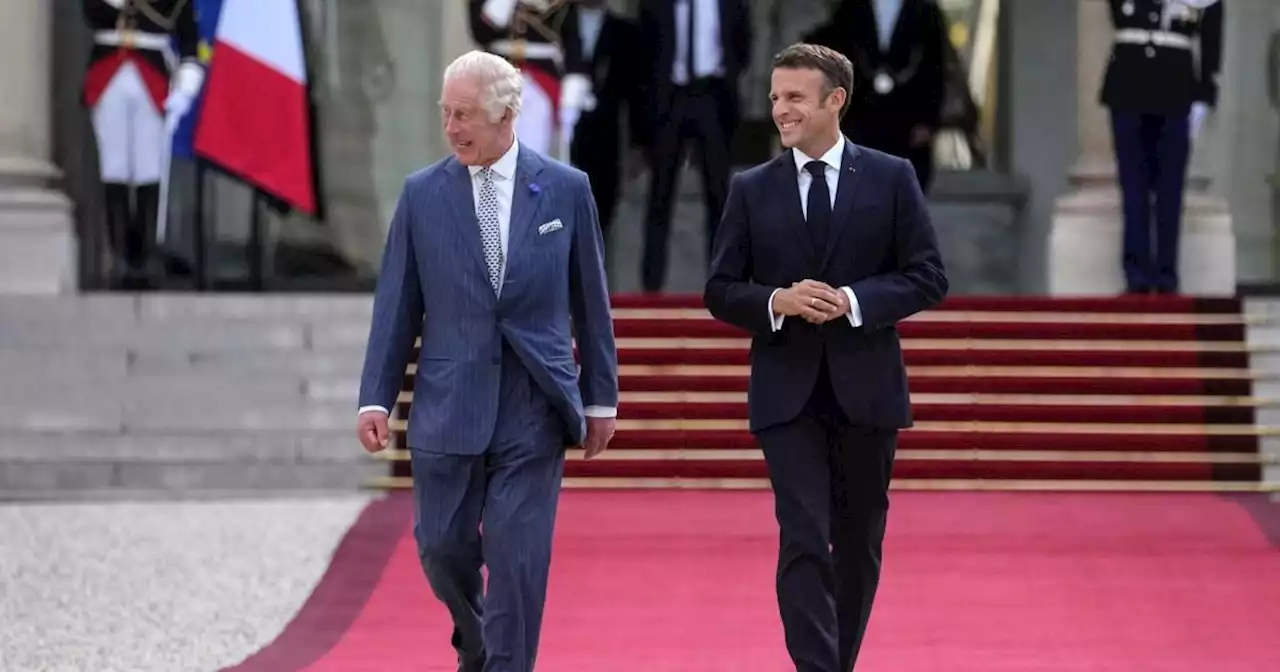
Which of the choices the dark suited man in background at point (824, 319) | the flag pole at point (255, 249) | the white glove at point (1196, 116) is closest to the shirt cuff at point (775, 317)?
the dark suited man in background at point (824, 319)

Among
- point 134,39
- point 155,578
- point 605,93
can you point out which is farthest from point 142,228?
point 155,578

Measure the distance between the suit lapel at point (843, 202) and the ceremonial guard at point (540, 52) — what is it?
7.63 metres

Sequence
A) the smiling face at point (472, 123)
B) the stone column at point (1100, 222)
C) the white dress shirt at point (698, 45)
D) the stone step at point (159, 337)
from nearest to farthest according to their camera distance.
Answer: the smiling face at point (472, 123) → the stone step at point (159, 337) → the white dress shirt at point (698, 45) → the stone column at point (1100, 222)

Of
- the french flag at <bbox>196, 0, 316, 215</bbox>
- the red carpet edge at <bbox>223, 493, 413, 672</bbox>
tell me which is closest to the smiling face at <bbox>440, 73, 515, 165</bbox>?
the red carpet edge at <bbox>223, 493, 413, 672</bbox>

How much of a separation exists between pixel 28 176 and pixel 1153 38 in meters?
6.93

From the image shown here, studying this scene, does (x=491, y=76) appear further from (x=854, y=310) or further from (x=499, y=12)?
(x=499, y=12)

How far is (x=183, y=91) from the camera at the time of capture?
45.5ft

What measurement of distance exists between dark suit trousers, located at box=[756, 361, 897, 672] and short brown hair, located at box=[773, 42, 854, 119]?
29.3 inches

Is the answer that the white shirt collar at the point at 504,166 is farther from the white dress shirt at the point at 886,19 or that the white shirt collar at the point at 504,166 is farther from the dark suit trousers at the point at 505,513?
the white dress shirt at the point at 886,19

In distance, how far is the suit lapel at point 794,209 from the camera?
5938 millimetres

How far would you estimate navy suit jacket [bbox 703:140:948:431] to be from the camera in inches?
231

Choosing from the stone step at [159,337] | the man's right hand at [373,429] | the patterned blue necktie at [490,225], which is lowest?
the stone step at [159,337]

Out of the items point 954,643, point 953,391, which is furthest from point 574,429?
point 953,391

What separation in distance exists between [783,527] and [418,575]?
3.50 meters
